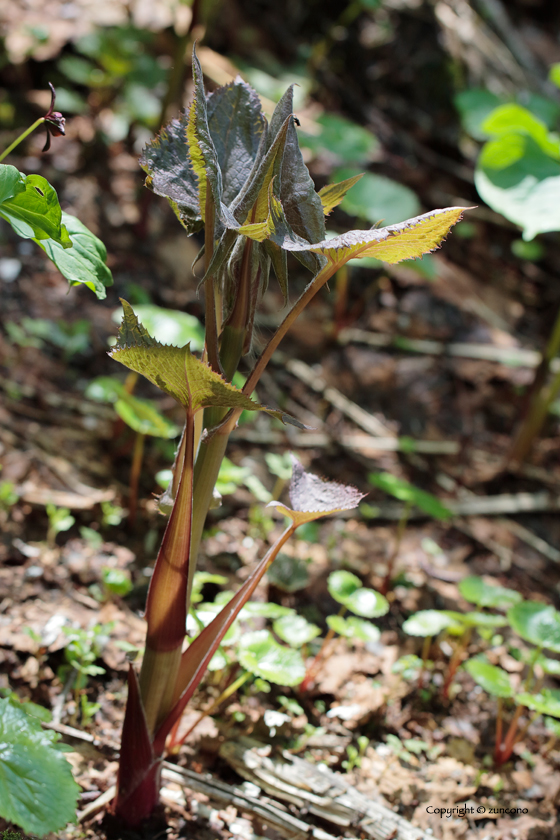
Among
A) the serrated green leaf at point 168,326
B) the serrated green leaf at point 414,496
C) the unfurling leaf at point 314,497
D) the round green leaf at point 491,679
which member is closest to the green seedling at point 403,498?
the serrated green leaf at point 414,496

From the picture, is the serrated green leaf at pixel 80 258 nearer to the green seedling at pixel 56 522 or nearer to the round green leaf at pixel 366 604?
the green seedling at pixel 56 522

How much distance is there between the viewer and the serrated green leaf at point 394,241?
0.72 meters

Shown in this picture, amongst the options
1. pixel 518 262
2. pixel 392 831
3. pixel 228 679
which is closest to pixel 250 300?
pixel 228 679

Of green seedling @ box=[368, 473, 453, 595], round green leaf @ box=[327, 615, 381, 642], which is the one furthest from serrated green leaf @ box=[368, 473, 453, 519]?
round green leaf @ box=[327, 615, 381, 642]

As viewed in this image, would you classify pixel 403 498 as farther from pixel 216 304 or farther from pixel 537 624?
pixel 216 304

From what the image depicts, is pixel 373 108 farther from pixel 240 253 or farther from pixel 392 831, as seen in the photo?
pixel 392 831

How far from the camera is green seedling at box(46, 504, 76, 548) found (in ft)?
5.16

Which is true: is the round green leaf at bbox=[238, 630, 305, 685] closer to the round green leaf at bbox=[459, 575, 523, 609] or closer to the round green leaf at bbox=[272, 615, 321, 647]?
the round green leaf at bbox=[272, 615, 321, 647]

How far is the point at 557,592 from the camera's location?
2.19 meters

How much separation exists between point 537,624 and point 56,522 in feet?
3.99

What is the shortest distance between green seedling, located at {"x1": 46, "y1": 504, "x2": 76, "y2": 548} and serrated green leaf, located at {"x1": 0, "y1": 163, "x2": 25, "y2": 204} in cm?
96

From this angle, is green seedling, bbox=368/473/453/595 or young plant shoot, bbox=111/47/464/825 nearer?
young plant shoot, bbox=111/47/464/825

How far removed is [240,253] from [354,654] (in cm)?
122

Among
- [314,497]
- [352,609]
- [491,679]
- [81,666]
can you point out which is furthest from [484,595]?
[81,666]
